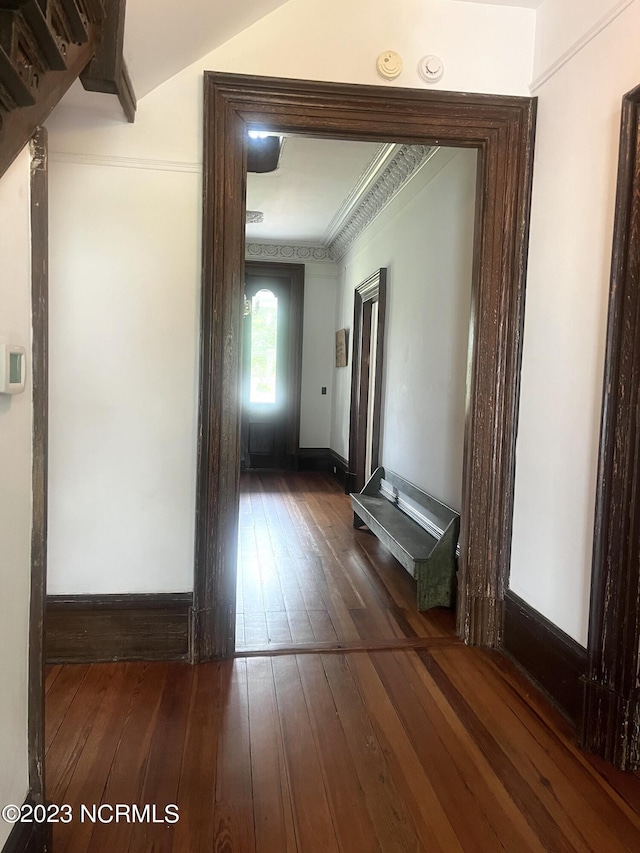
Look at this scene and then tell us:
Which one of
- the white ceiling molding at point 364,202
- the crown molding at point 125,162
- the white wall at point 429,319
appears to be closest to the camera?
the crown molding at point 125,162

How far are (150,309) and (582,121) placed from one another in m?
1.83

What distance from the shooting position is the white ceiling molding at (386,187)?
4.04 meters

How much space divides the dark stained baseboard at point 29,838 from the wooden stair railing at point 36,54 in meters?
1.40

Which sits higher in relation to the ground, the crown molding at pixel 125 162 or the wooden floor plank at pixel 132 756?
the crown molding at pixel 125 162

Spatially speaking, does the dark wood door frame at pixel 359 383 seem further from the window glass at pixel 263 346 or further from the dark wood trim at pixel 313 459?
the window glass at pixel 263 346

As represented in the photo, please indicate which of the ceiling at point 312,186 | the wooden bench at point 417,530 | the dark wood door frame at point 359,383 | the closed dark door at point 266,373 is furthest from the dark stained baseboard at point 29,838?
the closed dark door at point 266,373

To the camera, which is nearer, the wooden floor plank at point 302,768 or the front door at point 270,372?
the wooden floor plank at point 302,768

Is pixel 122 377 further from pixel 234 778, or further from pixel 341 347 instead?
pixel 341 347

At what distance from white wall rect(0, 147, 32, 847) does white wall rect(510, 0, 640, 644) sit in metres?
1.81

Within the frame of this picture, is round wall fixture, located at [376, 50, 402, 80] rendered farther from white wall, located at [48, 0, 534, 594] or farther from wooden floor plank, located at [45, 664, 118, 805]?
wooden floor plank, located at [45, 664, 118, 805]

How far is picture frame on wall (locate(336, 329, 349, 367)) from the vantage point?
682 centimetres

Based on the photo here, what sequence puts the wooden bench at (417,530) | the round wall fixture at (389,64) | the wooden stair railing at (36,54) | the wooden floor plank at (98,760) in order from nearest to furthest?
1. the wooden stair railing at (36,54)
2. the wooden floor plank at (98,760)
3. the round wall fixture at (389,64)
4. the wooden bench at (417,530)

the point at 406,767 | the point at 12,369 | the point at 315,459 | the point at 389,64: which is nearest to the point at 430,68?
the point at 389,64

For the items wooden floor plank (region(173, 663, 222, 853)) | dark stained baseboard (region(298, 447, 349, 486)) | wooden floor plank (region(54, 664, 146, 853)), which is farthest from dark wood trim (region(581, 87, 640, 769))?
dark stained baseboard (region(298, 447, 349, 486))
